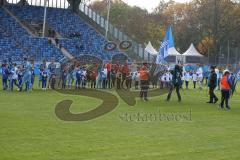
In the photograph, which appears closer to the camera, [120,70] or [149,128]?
[149,128]

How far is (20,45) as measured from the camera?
4872 centimetres

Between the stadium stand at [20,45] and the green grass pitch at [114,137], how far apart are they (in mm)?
28941

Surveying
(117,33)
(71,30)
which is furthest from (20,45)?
(117,33)

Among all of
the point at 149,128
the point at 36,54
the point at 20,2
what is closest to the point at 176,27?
the point at 20,2

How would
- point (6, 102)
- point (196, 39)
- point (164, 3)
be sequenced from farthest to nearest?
1. point (164, 3)
2. point (196, 39)
3. point (6, 102)

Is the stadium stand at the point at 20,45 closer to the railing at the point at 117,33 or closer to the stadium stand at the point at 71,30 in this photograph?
the stadium stand at the point at 71,30

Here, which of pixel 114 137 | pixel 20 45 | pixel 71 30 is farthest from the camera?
pixel 71 30

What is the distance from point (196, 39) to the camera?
86000 millimetres

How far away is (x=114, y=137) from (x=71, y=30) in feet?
144

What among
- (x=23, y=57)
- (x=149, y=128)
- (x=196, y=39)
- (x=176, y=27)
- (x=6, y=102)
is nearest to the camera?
(x=149, y=128)

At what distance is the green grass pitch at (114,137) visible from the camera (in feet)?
34.3

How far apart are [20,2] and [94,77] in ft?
99.4

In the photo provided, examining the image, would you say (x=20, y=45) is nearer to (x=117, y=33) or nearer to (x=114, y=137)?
(x=117, y=33)

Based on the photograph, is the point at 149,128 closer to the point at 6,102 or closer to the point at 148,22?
the point at 6,102
